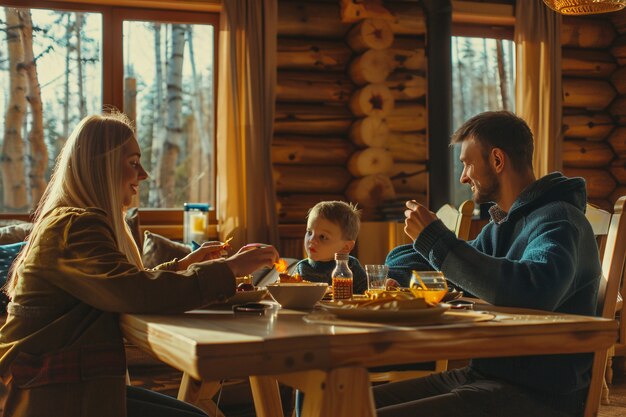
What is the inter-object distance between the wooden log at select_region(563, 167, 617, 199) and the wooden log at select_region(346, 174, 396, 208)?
1.93 meters

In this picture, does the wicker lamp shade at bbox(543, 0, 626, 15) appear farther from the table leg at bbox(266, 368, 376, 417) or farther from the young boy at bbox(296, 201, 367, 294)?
the table leg at bbox(266, 368, 376, 417)

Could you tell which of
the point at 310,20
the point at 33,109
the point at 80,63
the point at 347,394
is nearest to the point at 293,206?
the point at 310,20

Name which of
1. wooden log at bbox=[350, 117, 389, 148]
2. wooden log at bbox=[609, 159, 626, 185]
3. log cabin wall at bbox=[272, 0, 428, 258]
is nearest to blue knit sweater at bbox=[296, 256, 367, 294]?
log cabin wall at bbox=[272, 0, 428, 258]

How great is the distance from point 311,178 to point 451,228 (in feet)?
9.75

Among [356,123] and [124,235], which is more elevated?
[356,123]

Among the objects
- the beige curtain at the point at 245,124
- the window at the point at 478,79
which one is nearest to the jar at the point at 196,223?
the beige curtain at the point at 245,124

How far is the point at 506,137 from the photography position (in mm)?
2365

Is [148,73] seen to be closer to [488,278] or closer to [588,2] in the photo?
[588,2]

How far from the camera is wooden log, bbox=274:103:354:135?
21.2 ft

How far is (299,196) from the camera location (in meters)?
6.51

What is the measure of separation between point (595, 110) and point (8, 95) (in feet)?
16.5

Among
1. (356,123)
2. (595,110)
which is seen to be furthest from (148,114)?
(595,110)

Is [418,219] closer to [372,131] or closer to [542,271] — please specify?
[542,271]

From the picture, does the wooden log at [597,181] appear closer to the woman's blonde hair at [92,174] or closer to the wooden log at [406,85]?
the wooden log at [406,85]
